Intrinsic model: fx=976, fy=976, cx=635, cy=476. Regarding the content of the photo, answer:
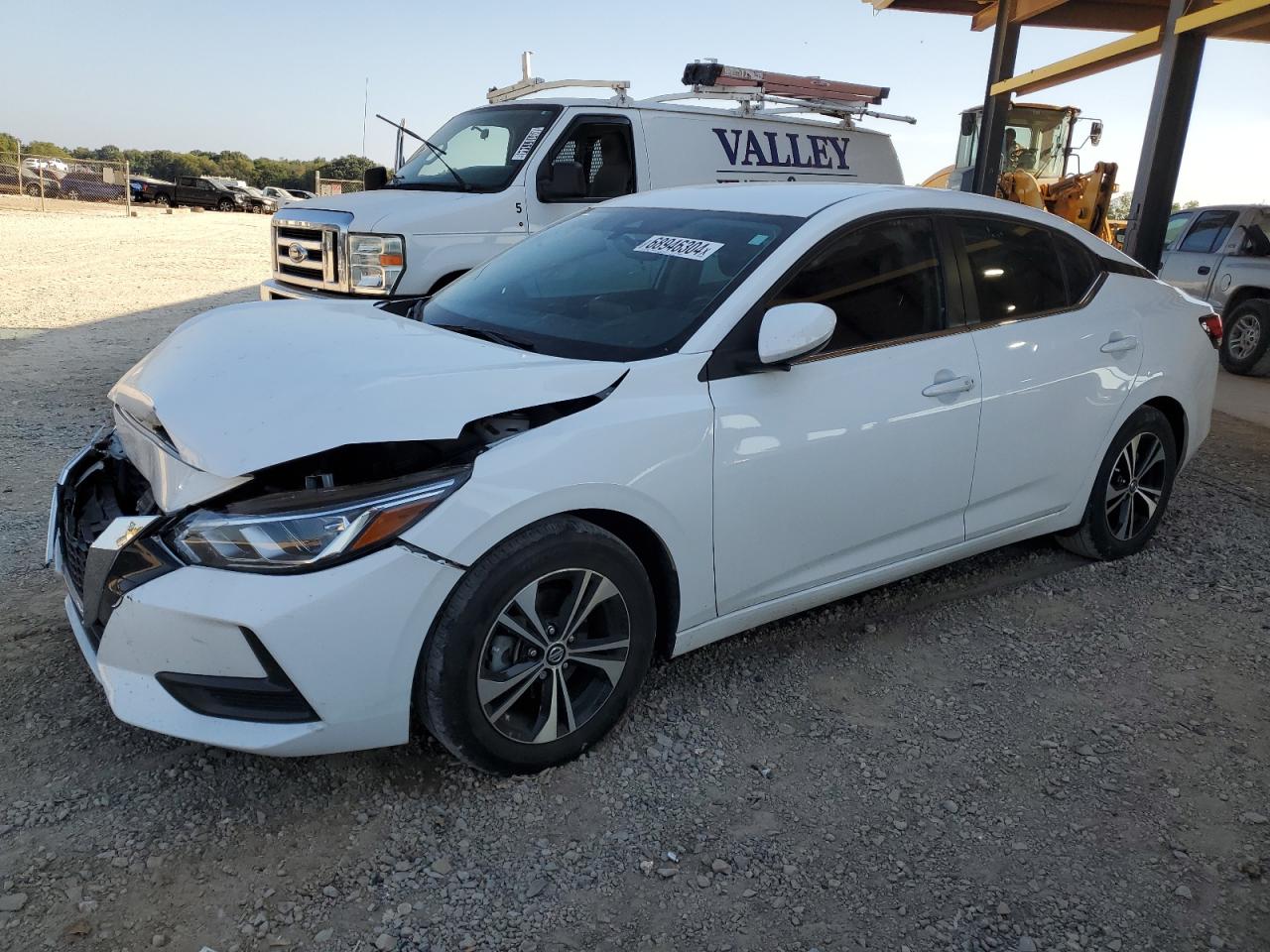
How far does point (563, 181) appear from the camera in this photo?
23.4ft

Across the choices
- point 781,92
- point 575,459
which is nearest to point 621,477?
point 575,459

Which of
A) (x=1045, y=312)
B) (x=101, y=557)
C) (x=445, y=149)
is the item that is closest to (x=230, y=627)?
(x=101, y=557)

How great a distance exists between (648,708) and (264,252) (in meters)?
18.7

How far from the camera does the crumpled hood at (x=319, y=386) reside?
247 centimetres

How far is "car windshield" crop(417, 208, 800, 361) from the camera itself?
10.2 ft

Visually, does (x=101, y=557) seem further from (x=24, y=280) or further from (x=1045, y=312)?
(x=24, y=280)

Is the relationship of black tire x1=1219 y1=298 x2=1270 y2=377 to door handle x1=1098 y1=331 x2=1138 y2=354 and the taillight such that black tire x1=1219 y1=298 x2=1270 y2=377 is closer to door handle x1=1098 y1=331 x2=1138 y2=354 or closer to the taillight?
the taillight

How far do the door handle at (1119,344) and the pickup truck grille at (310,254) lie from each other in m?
4.82

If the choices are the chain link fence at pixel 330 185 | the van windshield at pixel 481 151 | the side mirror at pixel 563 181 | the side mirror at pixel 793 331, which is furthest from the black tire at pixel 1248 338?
the chain link fence at pixel 330 185

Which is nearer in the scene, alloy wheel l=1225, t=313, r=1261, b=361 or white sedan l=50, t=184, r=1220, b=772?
white sedan l=50, t=184, r=1220, b=772

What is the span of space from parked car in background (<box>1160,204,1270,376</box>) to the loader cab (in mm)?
6121

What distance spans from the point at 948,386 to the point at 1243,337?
9.11m

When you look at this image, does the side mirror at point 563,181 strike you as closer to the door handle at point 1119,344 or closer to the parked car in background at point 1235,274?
the door handle at point 1119,344

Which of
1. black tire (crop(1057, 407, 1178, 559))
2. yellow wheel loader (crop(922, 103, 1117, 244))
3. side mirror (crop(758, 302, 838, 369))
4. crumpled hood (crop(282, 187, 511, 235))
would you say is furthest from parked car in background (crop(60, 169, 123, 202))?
side mirror (crop(758, 302, 838, 369))
